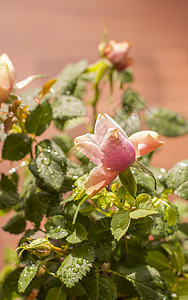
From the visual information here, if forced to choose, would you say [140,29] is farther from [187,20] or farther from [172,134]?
[172,134]

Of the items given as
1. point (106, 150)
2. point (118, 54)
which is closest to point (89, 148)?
point (106, 150)

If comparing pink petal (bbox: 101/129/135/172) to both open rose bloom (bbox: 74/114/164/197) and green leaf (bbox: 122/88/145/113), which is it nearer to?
open rose bloom (bbox: 74/114/164/197)

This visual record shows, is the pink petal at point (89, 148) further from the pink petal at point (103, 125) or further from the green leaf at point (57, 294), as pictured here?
the green leaf at point (57, 294)

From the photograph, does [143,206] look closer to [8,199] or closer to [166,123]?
[8,199]

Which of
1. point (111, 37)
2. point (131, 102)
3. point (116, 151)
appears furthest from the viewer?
point (111, 37)

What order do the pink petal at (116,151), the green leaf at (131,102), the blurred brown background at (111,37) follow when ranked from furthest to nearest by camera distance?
the blurred brown background at (111,37) < the green leaf at (131,102) < the pink petal at (116,151)

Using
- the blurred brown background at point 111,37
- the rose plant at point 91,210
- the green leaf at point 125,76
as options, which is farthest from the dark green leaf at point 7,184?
the blurred brown background at point 111,37
